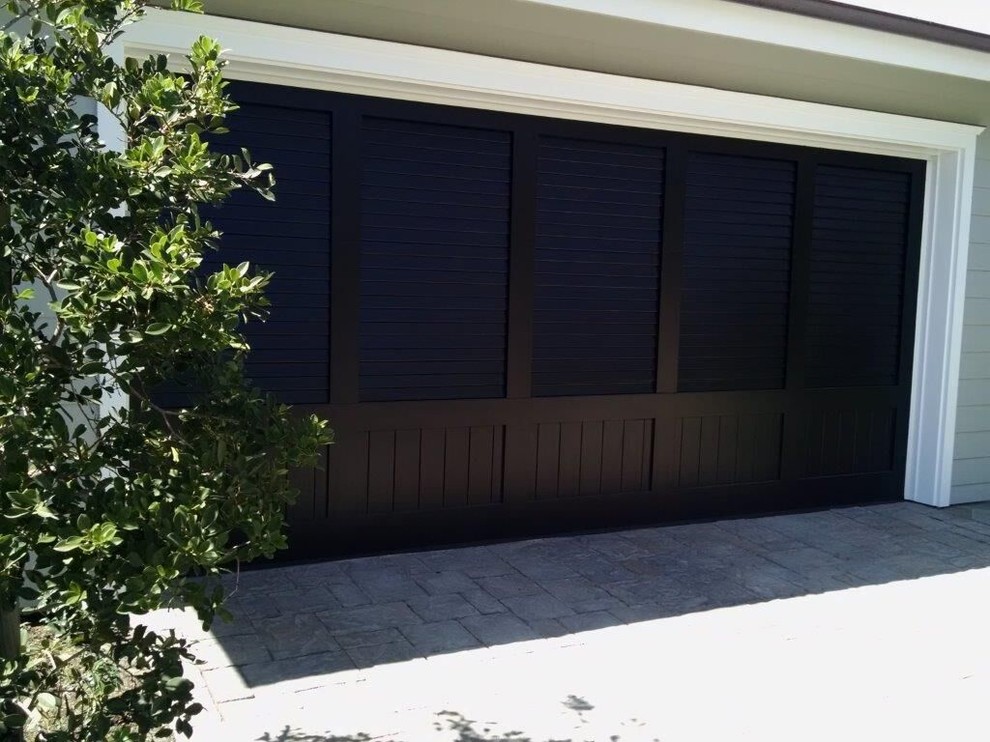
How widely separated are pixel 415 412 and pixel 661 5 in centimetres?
242

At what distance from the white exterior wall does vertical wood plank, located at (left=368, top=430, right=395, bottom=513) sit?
4.07 metres

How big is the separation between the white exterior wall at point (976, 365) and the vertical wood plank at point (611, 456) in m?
2.62

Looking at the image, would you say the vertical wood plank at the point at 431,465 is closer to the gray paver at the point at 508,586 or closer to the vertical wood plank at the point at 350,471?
the vertical wood plank at the point at 350,471

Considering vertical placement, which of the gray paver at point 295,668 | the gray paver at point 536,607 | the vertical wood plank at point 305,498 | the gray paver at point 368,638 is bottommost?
the gray paver at point 295,668

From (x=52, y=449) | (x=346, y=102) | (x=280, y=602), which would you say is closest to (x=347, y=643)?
(x=280, y=602)

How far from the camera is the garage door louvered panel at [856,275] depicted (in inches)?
245

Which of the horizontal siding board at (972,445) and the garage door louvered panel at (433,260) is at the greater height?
the garage door louvered panel at (433,260)

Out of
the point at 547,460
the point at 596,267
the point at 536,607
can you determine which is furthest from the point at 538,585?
the point at 596,267

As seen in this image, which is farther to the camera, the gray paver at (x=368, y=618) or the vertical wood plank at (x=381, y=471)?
the vertical wood plank at (x=381, y=471)

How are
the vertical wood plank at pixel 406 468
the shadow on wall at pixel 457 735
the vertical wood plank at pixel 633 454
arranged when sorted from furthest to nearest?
the vertical wood plank at pixel 633 454, the vertical wood plank at pixel 406 468, the shadow on wall at pixel 457 735

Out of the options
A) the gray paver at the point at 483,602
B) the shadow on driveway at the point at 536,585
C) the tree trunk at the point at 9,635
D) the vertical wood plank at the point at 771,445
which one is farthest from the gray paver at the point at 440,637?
the vertical wood plank at the point at 771,445

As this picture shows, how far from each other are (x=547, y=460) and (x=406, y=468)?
0.87 metres

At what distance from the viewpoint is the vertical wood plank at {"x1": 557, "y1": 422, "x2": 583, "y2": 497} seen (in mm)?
5426

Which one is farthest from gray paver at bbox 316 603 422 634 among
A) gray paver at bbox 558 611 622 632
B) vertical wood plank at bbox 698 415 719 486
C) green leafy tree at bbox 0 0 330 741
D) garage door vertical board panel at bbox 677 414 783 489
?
vertical wood plank at bbox 698 415 719 486
